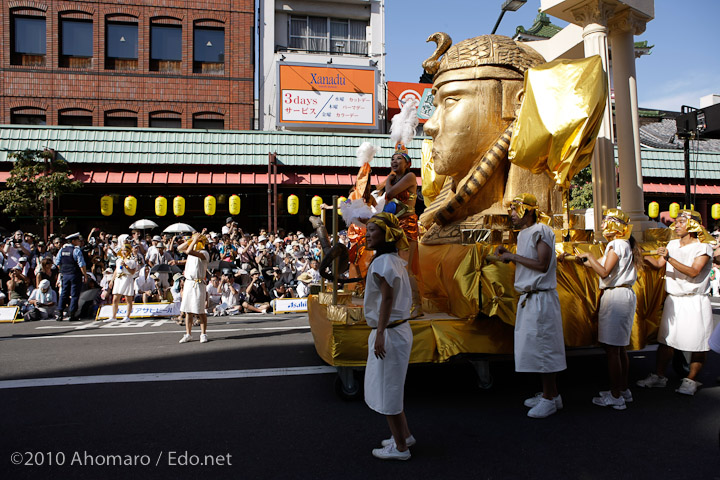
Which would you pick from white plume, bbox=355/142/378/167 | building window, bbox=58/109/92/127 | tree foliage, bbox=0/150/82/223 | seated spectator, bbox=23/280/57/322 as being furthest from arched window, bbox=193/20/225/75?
white plume, bbox=355/142/378/167

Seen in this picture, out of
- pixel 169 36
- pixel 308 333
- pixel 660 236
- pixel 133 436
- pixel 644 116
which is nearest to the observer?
pixel 133 436

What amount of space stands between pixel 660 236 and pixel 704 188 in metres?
16.9

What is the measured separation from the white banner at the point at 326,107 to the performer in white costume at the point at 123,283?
12918 millimetres

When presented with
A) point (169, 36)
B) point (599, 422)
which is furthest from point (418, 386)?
point (169, 36)

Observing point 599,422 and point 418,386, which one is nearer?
point 599,422

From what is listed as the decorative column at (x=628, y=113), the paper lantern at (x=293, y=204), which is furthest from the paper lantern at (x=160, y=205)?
the decorative column at (x=628, y=113)

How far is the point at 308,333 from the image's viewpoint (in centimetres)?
816

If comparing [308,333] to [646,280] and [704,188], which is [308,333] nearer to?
[646,280]

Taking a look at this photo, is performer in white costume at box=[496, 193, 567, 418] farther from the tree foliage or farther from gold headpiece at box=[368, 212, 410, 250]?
the tree foliage

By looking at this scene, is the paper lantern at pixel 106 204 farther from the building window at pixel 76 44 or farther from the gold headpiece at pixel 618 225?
the gold headpiece at pixel 618 225

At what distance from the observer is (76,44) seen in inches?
851

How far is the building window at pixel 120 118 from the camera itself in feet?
70.7

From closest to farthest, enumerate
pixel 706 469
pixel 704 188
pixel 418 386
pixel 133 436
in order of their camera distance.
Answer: pixel 706 469
pixel 133 436
pixel 418 386
pixel 704 188

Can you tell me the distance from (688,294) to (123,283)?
9811mm
